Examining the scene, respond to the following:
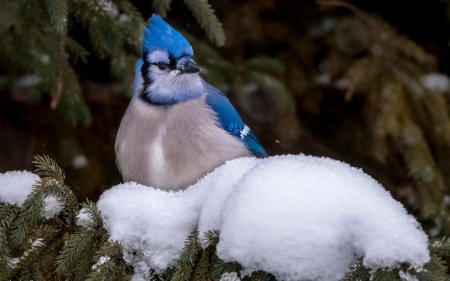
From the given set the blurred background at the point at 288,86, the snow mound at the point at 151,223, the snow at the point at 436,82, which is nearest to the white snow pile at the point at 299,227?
the snow mound at the point at 151,223

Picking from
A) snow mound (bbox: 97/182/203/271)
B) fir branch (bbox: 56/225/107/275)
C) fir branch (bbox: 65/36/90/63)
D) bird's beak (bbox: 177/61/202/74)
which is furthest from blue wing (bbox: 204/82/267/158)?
fir branch (bbox: 56/225/107/275)

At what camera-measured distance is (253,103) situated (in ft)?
11.8

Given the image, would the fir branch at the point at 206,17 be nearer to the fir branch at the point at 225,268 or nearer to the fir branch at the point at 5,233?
the fir branch at the point at 5,233

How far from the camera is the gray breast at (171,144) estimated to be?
6.28 feet

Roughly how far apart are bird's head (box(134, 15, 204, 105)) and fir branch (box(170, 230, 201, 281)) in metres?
0.97

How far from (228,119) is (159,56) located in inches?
14.6

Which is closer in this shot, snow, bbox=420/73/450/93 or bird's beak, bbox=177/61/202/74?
bird's beak, bbox=177/61/202/74

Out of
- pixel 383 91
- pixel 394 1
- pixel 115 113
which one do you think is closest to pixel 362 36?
pixel 383 91

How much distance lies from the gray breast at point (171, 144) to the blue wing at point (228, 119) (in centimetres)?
5

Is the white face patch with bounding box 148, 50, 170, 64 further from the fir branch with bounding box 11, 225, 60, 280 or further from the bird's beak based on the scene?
the fir branch with bounding box 11, 225, 60, 280

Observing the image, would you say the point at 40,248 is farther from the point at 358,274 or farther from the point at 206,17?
the point at 206,17

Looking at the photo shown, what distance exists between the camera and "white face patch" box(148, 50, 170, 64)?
2.04m

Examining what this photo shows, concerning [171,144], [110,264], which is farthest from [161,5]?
[110,264]

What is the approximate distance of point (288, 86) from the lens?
333cm
